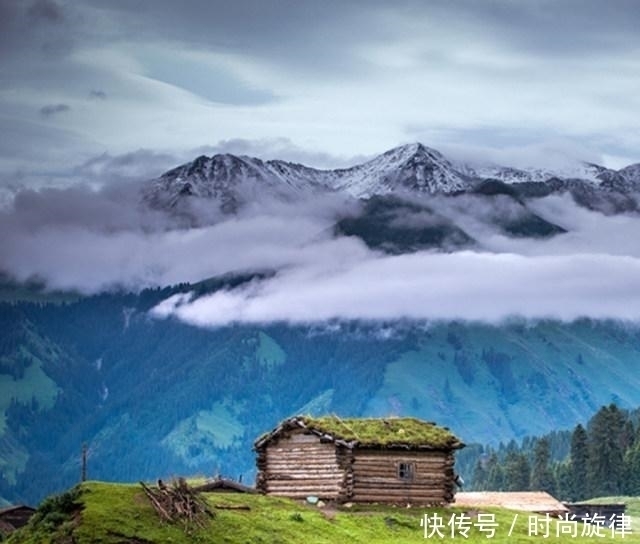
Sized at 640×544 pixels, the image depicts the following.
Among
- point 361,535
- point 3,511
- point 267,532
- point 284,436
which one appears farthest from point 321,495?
point 3,511

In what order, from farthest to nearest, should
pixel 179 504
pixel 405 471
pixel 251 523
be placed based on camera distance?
pixel 405 471 < pixel 251 523 < pixel 179 504

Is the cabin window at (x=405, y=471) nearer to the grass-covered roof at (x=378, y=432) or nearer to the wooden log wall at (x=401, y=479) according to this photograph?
the wooden log wall at (x=401, y=479)

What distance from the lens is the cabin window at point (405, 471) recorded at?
101 meters

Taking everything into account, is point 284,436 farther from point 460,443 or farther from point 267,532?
point 267,532

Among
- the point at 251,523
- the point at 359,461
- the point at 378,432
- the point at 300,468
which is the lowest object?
the point at 251,523

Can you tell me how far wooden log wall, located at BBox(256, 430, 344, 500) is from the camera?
10050cm

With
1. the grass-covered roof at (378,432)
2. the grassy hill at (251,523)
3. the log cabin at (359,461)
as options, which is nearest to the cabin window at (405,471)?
the log cabin at (359,461)

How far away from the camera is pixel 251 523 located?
8175 centimetres

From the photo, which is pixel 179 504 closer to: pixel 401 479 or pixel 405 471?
pixel 401 479

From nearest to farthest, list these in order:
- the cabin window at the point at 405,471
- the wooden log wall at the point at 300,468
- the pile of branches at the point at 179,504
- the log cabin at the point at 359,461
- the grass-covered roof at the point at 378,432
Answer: the pile of branches at the point at 179,504 < the log cabin at the point at 359,461 < the wooden log wall at the point at 300,468 < the grass-covered roof at the point at 378,432 < the cabin window at the point at 405,471

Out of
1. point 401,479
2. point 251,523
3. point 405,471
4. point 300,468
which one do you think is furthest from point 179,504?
point 405,471

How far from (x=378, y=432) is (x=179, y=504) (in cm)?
2605

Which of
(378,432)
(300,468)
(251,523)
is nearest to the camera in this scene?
(251,523)

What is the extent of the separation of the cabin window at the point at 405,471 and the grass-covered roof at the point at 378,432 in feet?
3.98
